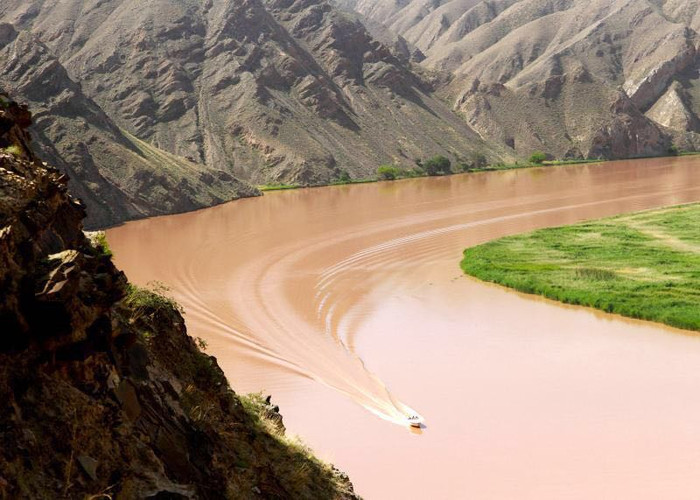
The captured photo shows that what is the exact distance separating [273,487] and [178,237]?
55064mm

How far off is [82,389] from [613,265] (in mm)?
39935

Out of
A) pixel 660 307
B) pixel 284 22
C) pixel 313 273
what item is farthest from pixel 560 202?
pixel 284 22

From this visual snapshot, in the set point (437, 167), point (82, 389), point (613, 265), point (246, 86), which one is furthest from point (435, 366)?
point (246, 86)

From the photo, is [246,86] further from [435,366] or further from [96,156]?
[435,366]

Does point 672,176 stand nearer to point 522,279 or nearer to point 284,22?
point 522,279

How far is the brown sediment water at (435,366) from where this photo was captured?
1997cm

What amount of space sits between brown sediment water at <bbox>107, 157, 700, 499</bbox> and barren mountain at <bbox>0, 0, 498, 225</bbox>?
49.3 metres

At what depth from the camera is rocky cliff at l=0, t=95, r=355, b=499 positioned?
863 centimetres

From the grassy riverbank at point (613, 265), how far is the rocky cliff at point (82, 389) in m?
26.1

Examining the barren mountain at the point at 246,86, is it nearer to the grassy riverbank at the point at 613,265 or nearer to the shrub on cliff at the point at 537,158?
the shrub on cliff at the point at 537,158

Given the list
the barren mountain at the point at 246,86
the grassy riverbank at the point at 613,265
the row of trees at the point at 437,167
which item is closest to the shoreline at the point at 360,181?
the row of trees at the point at 437,167

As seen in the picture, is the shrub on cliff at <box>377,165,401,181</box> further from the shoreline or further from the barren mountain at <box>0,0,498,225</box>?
the barren mountain at <box>0,0,498,225</box>

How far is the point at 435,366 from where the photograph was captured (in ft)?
92.6

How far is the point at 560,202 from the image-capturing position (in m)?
80.4
